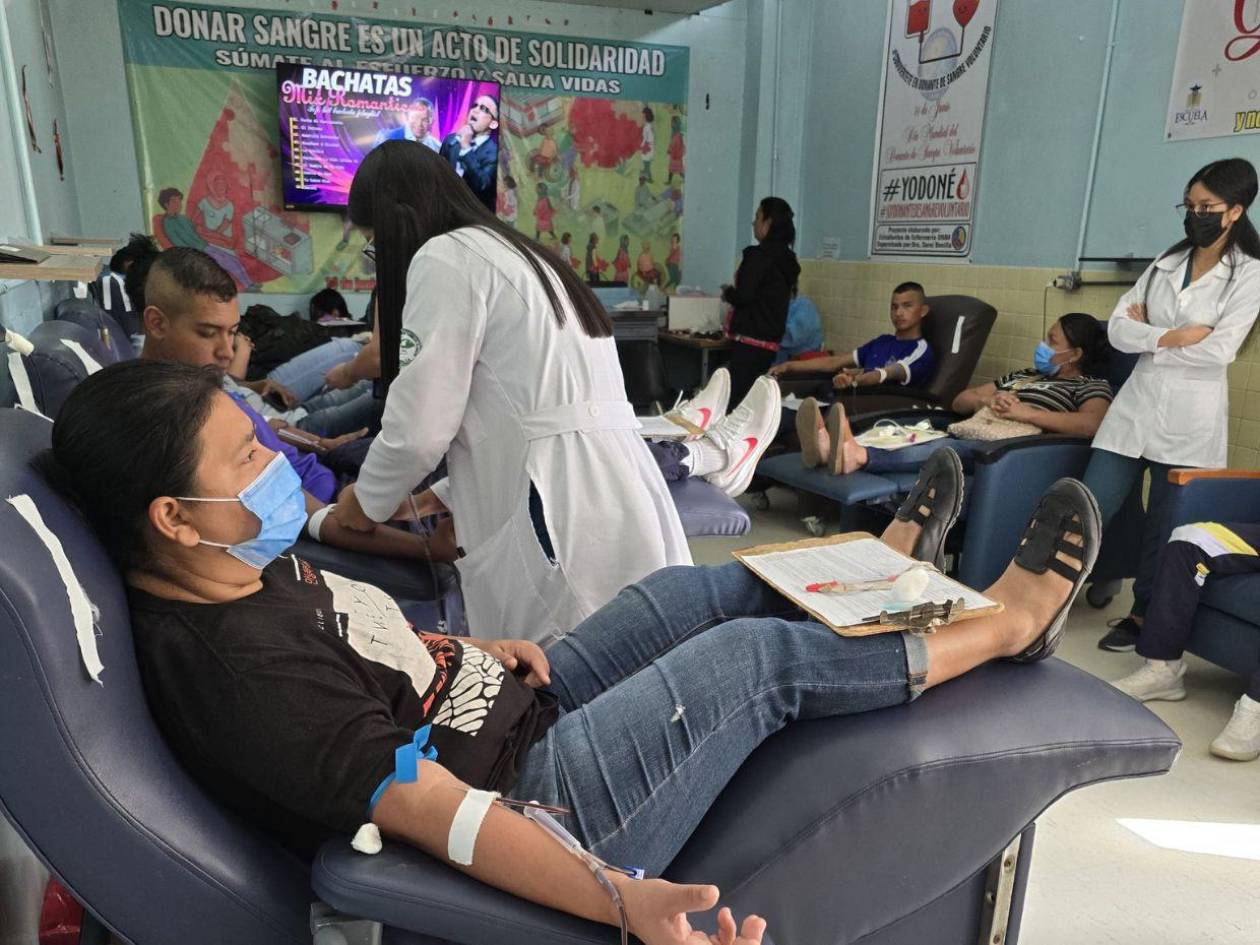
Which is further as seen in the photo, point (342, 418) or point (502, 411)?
point (342, 418)

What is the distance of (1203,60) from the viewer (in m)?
3.47

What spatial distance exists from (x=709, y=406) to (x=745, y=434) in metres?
0.41

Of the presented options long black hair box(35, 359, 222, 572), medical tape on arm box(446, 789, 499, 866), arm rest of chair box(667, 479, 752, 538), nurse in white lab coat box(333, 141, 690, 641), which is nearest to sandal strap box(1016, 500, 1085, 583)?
nurse in white lab coat box(333, 141, 690, 641)

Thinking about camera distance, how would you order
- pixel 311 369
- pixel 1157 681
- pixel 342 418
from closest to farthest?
pixel 1157 681
pixel 342 418
pixel 311 369

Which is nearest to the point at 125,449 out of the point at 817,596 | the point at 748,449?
the point at 817,596

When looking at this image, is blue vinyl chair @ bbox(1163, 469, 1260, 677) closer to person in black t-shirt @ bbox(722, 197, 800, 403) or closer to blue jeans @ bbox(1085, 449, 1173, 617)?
blue jeans @ bbox(1085, 449, 1173, 617)

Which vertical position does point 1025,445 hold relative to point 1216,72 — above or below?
below

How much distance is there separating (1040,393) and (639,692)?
2757mm

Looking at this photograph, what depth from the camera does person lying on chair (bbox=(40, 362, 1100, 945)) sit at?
0.97 meters

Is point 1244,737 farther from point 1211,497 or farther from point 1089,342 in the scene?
point 1089,342

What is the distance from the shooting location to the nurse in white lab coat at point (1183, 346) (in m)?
2.81

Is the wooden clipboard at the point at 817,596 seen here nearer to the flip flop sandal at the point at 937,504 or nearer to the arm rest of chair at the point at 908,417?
the flip flop sandal at the point at 937,504

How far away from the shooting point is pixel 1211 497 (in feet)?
8.73

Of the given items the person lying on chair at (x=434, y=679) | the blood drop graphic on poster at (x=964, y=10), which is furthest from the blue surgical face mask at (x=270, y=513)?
the blood drop graphic on poster at (x=964, y=10)
